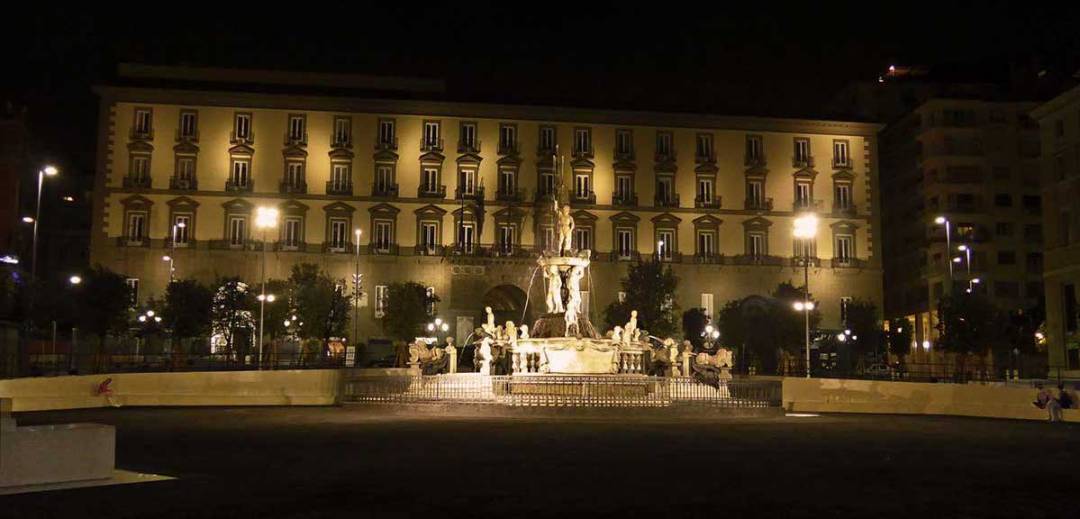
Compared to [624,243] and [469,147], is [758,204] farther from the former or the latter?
[469,147]

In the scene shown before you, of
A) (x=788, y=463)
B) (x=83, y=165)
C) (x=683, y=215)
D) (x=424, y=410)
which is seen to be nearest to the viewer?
(x=788, y=463)

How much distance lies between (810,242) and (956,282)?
38.5 feet

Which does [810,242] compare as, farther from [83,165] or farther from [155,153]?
[83,165]

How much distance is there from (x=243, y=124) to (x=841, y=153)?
4892cm

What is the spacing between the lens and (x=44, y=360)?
4806 cm

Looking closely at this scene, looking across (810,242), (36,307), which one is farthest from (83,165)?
(810,242)

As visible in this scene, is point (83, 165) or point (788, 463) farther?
point (83, 165)

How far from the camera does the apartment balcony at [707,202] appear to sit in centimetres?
7931

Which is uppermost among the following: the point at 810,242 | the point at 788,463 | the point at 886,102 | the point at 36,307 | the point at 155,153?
the point at 886,102

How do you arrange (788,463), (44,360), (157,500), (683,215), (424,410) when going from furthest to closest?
(683,215) → (44,360) → (424,410) → (788,463) → (157,500)

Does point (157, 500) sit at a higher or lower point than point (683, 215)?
lower

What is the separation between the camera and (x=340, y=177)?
75562 millimetres

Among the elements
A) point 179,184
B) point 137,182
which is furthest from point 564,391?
point 137,182

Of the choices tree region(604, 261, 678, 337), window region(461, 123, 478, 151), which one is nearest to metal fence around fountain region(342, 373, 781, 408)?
tree region(604, 261, 678, 337)
